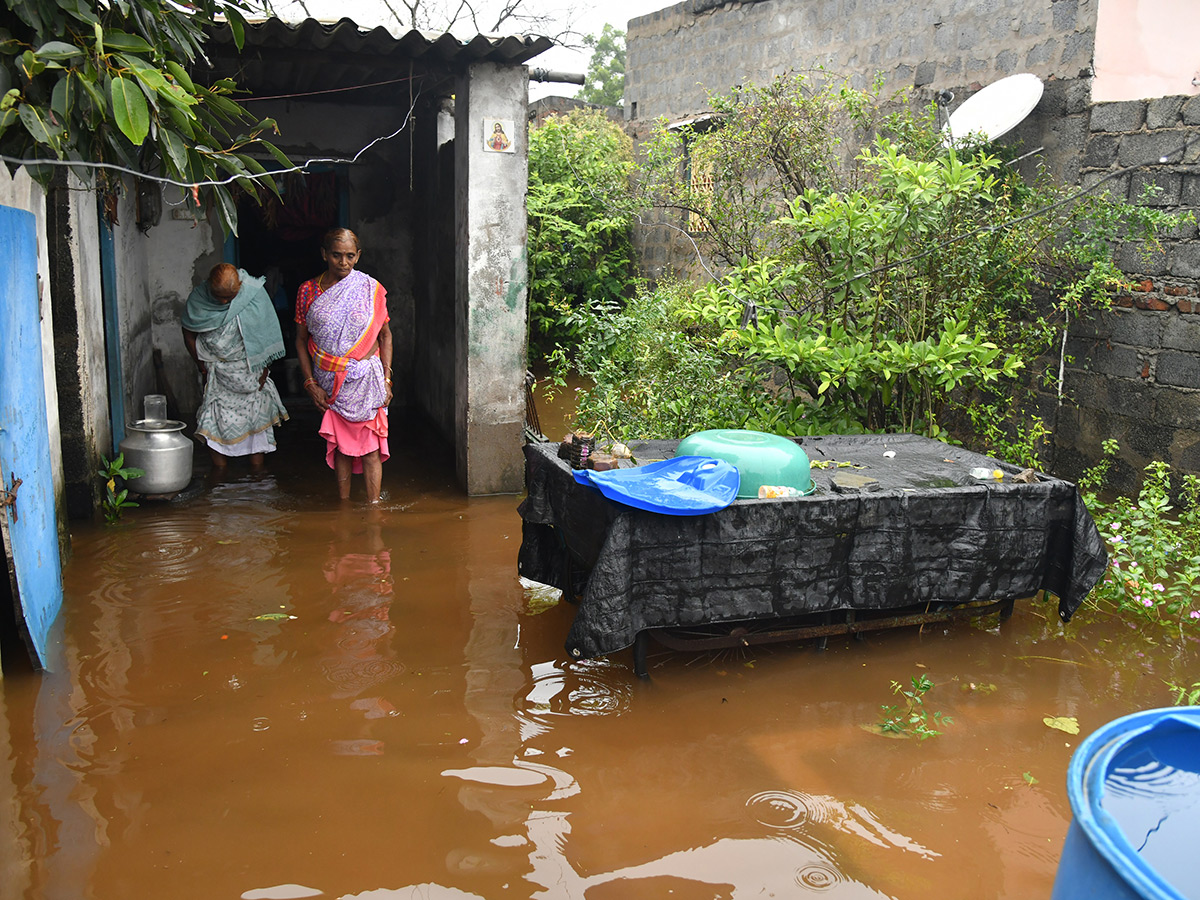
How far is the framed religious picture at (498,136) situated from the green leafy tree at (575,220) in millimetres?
5507

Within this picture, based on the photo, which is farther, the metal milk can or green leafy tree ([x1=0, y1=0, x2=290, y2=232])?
the metal milk can

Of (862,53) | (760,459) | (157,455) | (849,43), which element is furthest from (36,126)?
(849,43)

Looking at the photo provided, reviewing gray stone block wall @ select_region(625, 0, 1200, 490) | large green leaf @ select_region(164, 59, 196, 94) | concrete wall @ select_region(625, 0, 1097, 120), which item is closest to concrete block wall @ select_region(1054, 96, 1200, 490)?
gray stone block wall @ select_region(625, 0, 1200, 490)

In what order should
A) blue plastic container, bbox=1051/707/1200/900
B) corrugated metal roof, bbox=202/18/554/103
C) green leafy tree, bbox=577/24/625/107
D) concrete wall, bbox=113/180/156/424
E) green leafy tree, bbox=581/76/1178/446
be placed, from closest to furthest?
blue plastic container, bbox=1051/707/1200/900, green leafy tree, bbox=581/76/1178/446, corrugated metal roof, bbox=202/18/554/103, concrete wall, bbox=113/180/156/424, green leafy tree, bbox=577/24/625/107

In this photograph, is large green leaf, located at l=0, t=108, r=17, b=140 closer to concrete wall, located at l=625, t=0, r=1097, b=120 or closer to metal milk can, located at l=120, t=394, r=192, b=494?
metal milk can, located at l=120, t=394, r=192, b=494

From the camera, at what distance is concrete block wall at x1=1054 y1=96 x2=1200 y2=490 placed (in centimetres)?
558

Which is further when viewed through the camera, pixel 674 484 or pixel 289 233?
pixel 289 233

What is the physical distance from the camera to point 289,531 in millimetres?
5750

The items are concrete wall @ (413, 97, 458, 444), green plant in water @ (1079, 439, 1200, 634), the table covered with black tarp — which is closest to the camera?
the table covered with black tarp

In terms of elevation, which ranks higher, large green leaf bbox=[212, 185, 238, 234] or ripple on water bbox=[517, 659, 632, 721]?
large green leaf bbox=[212, 185, 238, 234]

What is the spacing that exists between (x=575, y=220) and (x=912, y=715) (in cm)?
1043

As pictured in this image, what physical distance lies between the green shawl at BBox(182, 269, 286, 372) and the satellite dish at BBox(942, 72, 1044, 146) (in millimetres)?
5091

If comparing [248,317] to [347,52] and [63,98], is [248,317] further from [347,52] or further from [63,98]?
[63,98]

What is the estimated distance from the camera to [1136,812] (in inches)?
61.3
